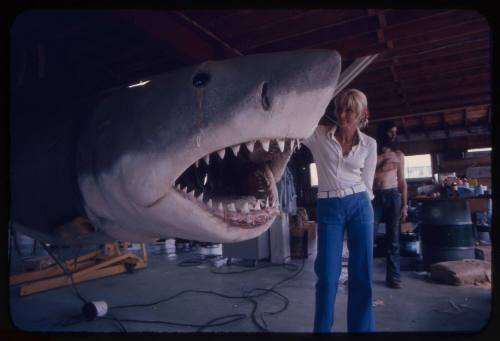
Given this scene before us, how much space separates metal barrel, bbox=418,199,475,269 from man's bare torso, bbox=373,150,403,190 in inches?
43.2

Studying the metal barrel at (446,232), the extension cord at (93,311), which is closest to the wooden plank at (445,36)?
the metal barrel at (446,232)

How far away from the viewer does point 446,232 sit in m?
3.85

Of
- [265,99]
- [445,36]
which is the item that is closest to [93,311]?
[265,99]

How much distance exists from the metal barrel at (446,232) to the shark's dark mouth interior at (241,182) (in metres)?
3.19

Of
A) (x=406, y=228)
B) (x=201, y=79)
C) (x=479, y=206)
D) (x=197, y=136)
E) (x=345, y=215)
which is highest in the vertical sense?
(x=201, y=79)

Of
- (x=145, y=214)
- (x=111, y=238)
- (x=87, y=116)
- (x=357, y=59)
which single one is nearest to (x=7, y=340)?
(x=111, y=238)

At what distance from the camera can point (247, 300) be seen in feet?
9.71

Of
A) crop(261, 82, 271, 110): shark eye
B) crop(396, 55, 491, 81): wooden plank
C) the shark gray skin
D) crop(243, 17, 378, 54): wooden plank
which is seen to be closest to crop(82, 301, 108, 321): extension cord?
the shark gray skin

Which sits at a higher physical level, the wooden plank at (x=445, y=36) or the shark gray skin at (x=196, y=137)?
the wooden plank at (x=445, y=36)

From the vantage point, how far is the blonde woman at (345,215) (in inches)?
69.6

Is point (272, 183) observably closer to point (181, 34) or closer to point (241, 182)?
point (241, 182)

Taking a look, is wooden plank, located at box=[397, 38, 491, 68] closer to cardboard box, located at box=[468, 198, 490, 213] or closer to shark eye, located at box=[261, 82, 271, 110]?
cardboard box, located at box=[468, 198, 490, 213]

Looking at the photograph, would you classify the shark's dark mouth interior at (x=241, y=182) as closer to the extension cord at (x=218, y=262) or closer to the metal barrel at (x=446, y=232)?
the extension cord at (x=218, y=262)

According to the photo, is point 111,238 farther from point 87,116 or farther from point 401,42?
point 401,42
